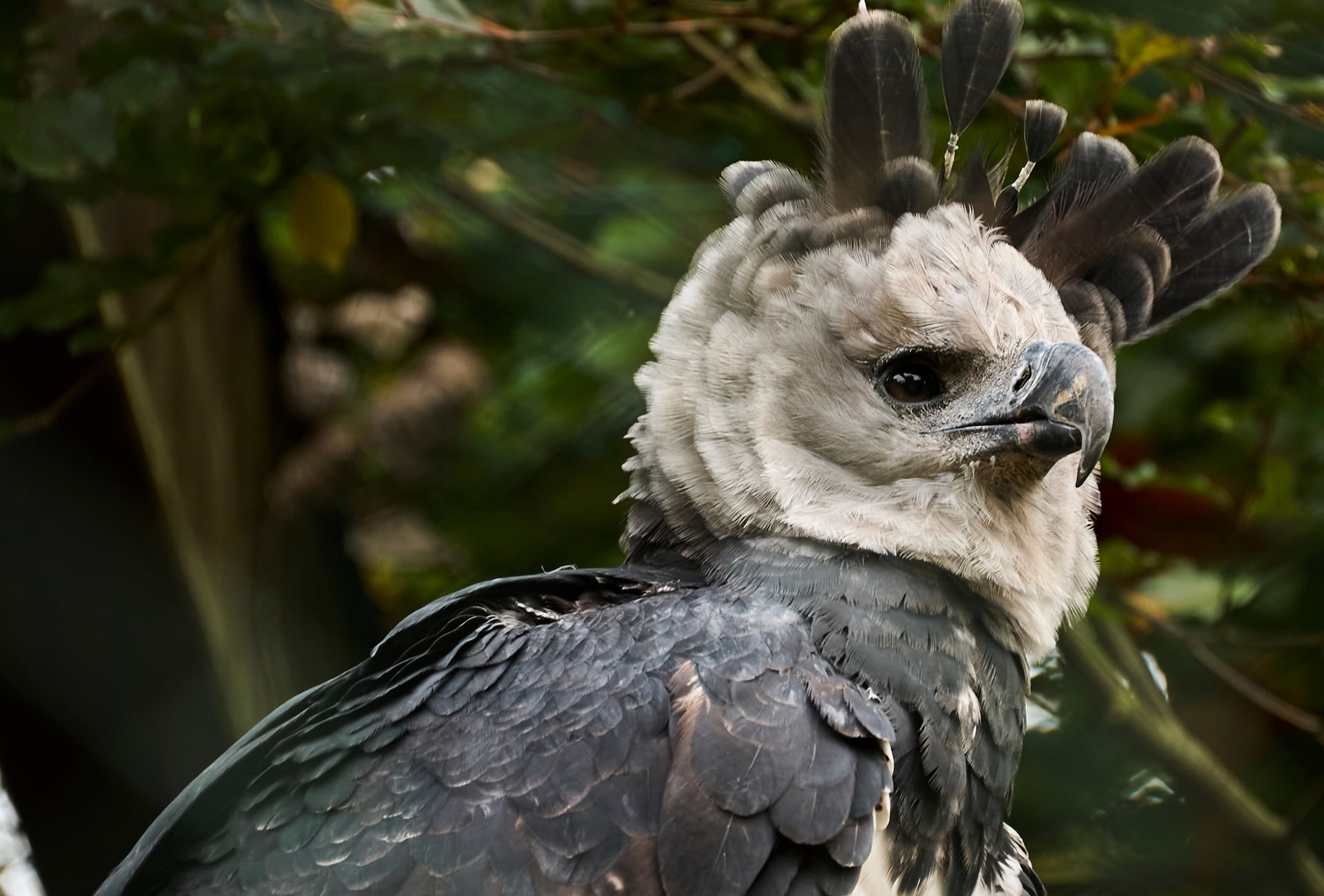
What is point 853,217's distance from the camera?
1.78 m

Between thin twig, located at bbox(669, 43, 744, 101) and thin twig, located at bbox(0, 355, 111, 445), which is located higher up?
thin twig, located at bbox(669, 43, 744, 101)

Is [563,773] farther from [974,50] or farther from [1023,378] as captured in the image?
[974,50]

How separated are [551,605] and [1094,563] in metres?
0.83

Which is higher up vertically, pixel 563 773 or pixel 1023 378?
pixel 1023 378

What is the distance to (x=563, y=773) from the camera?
1372 millimetres

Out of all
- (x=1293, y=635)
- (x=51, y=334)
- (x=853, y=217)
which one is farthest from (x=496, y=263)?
(x=1293, y=635)

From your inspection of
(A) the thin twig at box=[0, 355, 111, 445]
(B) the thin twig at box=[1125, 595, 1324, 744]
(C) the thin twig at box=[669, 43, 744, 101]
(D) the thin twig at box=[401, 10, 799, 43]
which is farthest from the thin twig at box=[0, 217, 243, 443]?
(B) the thin twig at box=[1125, 595, 1324, 744]

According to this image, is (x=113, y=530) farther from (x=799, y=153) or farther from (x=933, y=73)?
(x=933, y=73)

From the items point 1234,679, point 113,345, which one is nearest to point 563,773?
point 1234,679

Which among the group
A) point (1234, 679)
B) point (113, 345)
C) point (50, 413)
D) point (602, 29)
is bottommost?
point (1234, 679)

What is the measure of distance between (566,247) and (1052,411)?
3.99 feet

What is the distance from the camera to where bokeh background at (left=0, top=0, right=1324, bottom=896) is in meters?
2.16

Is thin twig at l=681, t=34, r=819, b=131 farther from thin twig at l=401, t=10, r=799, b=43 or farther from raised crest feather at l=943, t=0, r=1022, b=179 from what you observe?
raised crest feather at l=943, t=0, r=1022, b=179

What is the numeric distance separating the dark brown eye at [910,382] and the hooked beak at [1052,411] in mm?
65
